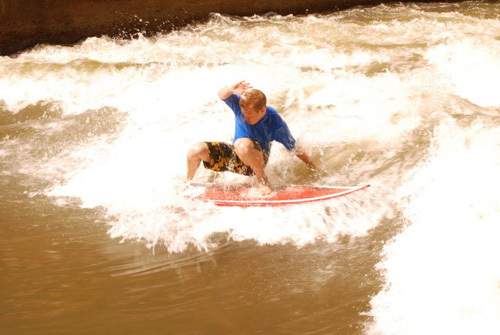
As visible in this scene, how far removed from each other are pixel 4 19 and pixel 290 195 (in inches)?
245

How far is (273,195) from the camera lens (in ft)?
12.5

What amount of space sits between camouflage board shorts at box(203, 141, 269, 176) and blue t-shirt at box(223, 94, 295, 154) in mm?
132

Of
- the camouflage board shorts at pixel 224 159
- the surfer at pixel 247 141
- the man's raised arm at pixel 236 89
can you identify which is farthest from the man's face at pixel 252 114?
the camouflage board shorts at pixel 224 159

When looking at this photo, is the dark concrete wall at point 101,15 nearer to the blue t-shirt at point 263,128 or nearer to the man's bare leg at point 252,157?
the blue t-shirt at point 263,128

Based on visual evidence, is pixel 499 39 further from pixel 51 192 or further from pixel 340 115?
pixel 51 192

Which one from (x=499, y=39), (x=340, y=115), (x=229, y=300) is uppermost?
(x=499, y=39)

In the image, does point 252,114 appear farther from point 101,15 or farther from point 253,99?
point 101,15

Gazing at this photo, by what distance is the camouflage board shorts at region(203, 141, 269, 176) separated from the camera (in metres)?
3.88

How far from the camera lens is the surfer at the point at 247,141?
3.63 meters

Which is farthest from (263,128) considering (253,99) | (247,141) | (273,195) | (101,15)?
(101,15)

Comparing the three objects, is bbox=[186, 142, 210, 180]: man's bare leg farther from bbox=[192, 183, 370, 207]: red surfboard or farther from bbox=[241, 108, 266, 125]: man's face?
bbox=[241, 108, 266, 125]: man's face

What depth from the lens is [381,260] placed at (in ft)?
9.98

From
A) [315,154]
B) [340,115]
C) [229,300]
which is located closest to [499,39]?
[340,115]

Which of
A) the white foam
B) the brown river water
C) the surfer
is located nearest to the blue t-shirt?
the surfer
